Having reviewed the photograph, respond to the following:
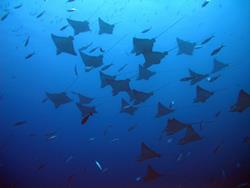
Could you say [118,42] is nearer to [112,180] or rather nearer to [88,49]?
[88,49]

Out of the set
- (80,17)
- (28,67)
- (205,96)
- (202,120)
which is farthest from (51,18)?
(202,120)

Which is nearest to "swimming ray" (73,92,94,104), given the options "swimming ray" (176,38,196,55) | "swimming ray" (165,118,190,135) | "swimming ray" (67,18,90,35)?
"swimming ray" (67,18,90,35)

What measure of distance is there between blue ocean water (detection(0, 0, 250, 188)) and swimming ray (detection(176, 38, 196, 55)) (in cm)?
22

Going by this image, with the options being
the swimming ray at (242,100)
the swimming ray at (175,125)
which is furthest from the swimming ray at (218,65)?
the swimming ray at (175,125)

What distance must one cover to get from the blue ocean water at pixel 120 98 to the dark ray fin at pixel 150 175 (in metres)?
0.02

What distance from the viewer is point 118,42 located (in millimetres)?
4406

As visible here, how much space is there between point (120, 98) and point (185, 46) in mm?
1154

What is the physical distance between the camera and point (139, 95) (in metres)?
4.14

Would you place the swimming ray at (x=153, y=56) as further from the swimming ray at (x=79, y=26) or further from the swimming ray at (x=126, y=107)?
the swimming ray at (x=79, y=26)

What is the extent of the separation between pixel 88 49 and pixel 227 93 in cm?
210

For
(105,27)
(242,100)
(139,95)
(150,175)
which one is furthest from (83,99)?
(242,100)

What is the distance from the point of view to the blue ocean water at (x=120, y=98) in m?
4.26

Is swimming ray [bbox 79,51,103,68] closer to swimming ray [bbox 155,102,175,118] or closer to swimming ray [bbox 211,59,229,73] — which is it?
swimming ray [bbox 155,102,175,118]

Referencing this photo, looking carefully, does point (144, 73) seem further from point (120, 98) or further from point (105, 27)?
point (105, 27)
